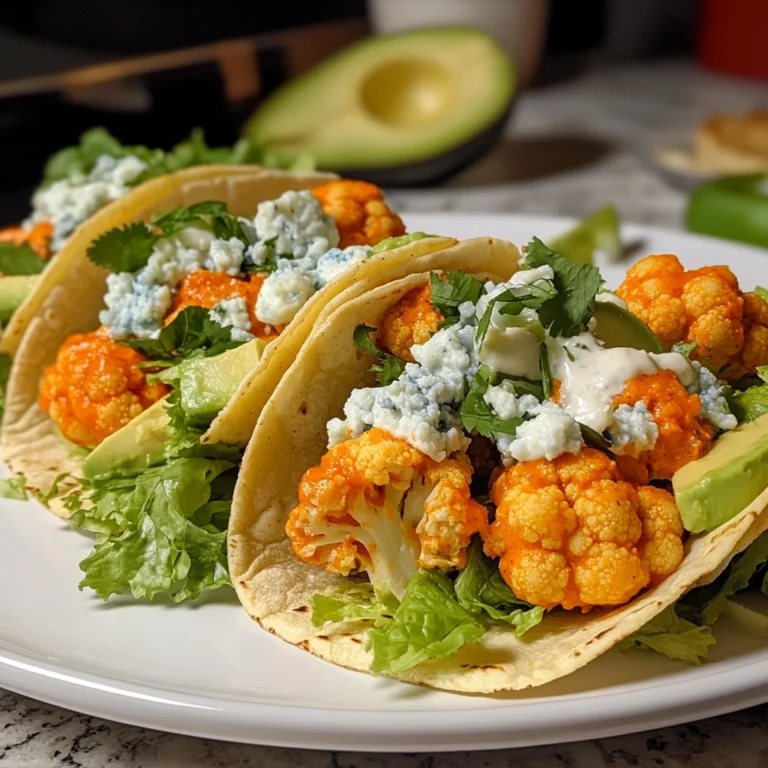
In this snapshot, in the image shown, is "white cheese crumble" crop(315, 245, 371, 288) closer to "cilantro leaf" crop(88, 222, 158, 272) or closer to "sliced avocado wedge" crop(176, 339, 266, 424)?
"sliced avocado wedge" crop(176, 339, 266, 424)

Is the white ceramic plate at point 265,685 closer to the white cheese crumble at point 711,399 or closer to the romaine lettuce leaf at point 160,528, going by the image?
the romaine lettuce leaf at point 160,528

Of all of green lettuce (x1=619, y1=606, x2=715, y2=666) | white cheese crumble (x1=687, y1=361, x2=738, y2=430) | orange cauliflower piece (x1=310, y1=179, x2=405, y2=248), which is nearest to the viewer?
green lettuce (x1=619, y1=606, x2=715, y2=666)

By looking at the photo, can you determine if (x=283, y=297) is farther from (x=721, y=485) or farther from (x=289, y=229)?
(x=721, y=485)

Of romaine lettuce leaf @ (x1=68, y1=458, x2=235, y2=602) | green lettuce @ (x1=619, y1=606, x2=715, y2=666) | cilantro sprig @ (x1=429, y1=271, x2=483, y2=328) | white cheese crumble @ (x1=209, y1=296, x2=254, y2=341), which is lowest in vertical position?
romaine lettuce leaf @ (x1=68, y1=458, x2=235, y2=602)

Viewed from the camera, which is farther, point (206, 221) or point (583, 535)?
point (206, 221)

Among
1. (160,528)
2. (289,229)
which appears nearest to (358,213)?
(289,229)

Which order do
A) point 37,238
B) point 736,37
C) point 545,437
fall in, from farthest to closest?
point 736,37
point 37,238
point 545,437

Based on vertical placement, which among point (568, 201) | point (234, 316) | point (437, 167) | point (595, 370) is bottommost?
point (568, 201)

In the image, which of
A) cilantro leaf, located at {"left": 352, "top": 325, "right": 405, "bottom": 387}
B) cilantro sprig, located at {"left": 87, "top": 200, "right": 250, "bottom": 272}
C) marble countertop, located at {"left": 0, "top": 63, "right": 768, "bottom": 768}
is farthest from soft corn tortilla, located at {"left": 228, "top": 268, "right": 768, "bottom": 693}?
cilantro sprig, located at {"left": 87, "top": 200, "right": 250, "bottom": 272}

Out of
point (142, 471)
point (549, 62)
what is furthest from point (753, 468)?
point (549, 62)
